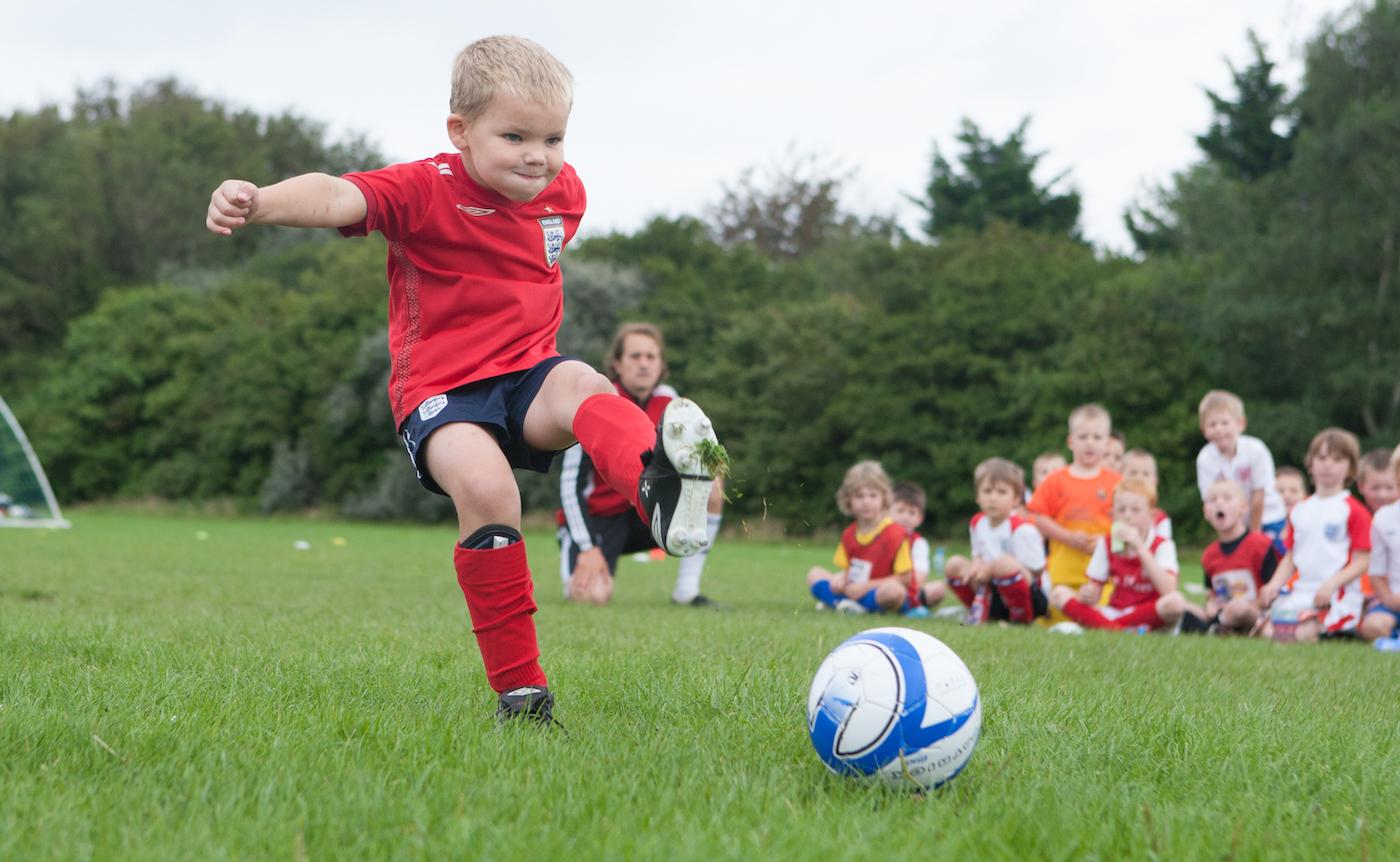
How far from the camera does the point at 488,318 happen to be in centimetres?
388

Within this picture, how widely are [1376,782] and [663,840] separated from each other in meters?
1.97

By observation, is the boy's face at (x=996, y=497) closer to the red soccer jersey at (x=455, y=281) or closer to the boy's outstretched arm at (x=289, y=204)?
the red soccer jersey at (x=455, y=281)

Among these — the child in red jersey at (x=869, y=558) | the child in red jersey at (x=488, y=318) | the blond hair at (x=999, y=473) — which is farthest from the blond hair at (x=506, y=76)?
the blond hair at (x=999, y=473)

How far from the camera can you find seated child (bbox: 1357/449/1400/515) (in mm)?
9570

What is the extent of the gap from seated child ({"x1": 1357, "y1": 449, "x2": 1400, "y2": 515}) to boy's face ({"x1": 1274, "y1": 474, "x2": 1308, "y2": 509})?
2269 mm

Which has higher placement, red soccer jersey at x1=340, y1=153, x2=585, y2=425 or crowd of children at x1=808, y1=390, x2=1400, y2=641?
red soccer jersey at x1=340, y1=153, x2=585, y2=425

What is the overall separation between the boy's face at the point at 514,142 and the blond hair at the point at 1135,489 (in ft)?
20.9

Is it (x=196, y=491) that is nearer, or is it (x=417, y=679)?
(x=417, y=679)

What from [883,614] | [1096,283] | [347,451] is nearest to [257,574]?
[883,614]

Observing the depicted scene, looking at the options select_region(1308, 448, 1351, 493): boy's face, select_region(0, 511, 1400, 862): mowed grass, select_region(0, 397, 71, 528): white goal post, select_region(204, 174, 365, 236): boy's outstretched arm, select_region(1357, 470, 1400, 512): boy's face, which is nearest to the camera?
select_region(0, 511, 1400, 862): mowed grass

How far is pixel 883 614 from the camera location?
984 centimetres

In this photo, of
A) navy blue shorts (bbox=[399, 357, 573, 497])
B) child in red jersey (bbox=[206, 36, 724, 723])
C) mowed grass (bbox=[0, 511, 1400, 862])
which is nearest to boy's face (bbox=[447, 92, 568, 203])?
child in red jersey (bbox=[206, 36, 724, 723])

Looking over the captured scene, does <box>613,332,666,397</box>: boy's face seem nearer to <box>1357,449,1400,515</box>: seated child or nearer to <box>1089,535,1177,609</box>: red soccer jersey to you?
<box>1089,535,1177,609</box>: red soccer jersey

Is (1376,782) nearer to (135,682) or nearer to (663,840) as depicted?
(663,840)
